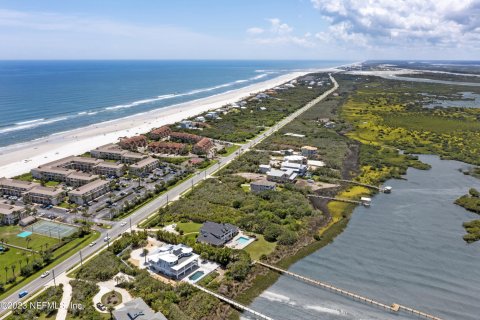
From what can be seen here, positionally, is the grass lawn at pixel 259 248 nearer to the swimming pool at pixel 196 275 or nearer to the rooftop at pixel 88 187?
the swimming pool at pixel 196 275

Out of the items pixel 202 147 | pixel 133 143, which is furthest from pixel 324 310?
pixel 133 143

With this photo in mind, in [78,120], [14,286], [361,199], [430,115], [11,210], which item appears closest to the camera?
[14,286]

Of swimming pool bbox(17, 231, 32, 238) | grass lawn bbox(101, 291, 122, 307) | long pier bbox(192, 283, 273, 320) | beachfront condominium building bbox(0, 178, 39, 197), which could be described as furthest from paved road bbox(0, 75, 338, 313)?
beachfront condominium building bbox(0, 178, 39, 197)

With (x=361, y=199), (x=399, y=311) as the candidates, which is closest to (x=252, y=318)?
(x=399, y=311)

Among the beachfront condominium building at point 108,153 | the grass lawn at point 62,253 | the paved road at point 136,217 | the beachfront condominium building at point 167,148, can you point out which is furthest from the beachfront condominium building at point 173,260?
the beachfront condominium building at point 167,148

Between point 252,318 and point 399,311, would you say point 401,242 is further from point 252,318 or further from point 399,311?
point 252,318

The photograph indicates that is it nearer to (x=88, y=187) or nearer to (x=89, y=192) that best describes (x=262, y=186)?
(x=89, y=192)

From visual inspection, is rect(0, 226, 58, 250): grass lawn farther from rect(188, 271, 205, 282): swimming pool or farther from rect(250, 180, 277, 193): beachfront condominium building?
rect(250, 180, 277, 193): beachfront condominium building
